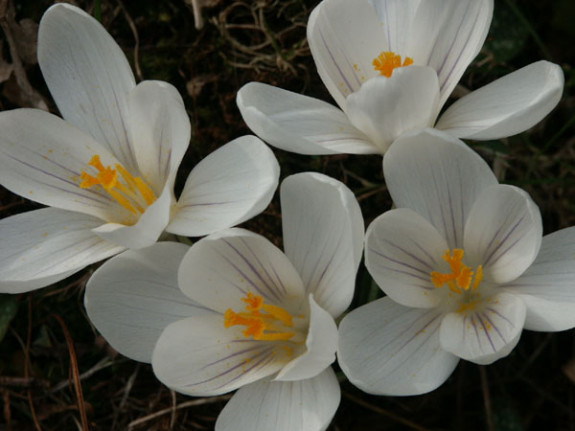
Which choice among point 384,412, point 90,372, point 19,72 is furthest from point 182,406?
point 19,72

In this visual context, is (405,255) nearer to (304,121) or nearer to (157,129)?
(304,121)

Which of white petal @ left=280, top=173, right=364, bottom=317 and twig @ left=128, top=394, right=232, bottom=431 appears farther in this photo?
twig @ left=128, top=394, right=232, bottom=431

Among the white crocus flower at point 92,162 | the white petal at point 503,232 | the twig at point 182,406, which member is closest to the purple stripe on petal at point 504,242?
the white petal at point 503,232

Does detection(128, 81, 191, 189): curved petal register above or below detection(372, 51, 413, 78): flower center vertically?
below

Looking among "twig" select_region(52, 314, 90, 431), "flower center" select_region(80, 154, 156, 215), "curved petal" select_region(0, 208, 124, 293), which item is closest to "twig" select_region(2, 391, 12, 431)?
"twig" select_region(52, 314, 90, 431)

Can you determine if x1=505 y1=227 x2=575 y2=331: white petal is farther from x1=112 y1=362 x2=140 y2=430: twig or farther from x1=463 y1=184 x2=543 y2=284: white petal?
x1=112 y1=362 x2=140 y2=430: twig

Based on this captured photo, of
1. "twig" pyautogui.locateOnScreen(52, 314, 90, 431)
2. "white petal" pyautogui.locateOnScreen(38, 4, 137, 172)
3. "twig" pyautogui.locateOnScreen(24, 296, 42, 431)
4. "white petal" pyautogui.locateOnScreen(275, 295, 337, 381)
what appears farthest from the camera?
"twig" pyautogui.locateOnScreen(24, 296, 42, 431)

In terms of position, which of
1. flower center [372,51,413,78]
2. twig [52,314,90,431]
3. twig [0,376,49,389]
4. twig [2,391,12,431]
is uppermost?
flower center [372,51,413,78]

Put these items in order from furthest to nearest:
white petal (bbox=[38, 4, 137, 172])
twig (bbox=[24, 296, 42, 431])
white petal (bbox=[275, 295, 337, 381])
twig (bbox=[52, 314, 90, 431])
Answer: twig (bbox=[24, 296, 42, 431]), twig (bbox=[52, 314, 90, 431]), white petal (bbox=[38, 4, 137, 172]), white petal (bbox=[275, 295, 337, 381])
